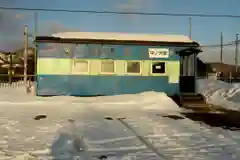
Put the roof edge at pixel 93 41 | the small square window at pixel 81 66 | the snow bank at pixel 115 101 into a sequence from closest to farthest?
the snow bank at pixel 115 101 < the roof edge at pixel 93 41 < the small square window at pixel 81 66

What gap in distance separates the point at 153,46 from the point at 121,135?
998 cm

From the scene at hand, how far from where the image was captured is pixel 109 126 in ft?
30.9

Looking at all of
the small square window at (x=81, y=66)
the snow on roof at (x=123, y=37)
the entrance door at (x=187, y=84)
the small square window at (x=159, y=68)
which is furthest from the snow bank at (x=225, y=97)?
the small square window at (x=81, y=66)

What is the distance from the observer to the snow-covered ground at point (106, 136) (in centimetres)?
626

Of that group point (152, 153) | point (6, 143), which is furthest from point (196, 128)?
point (6, 143)

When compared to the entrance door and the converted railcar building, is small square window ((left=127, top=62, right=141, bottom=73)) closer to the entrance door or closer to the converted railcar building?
the converted railcar building

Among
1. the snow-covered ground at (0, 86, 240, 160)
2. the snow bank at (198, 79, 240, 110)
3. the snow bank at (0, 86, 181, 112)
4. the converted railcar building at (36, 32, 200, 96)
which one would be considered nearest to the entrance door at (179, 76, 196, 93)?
the converted railcar building at (36, 32, 200, 96)

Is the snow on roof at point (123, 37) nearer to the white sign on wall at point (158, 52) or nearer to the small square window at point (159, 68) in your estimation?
the white sign on wall at point (158, 52)

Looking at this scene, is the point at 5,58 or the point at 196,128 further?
the point at 5,58

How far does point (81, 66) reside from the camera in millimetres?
16938

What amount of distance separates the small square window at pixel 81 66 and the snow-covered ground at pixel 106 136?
3.62m

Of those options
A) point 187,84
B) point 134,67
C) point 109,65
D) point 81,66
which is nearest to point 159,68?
point 134,67

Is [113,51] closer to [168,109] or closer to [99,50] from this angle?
[99,50]

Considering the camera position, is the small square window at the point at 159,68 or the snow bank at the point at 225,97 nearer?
the snow bank at the point at 225,97
